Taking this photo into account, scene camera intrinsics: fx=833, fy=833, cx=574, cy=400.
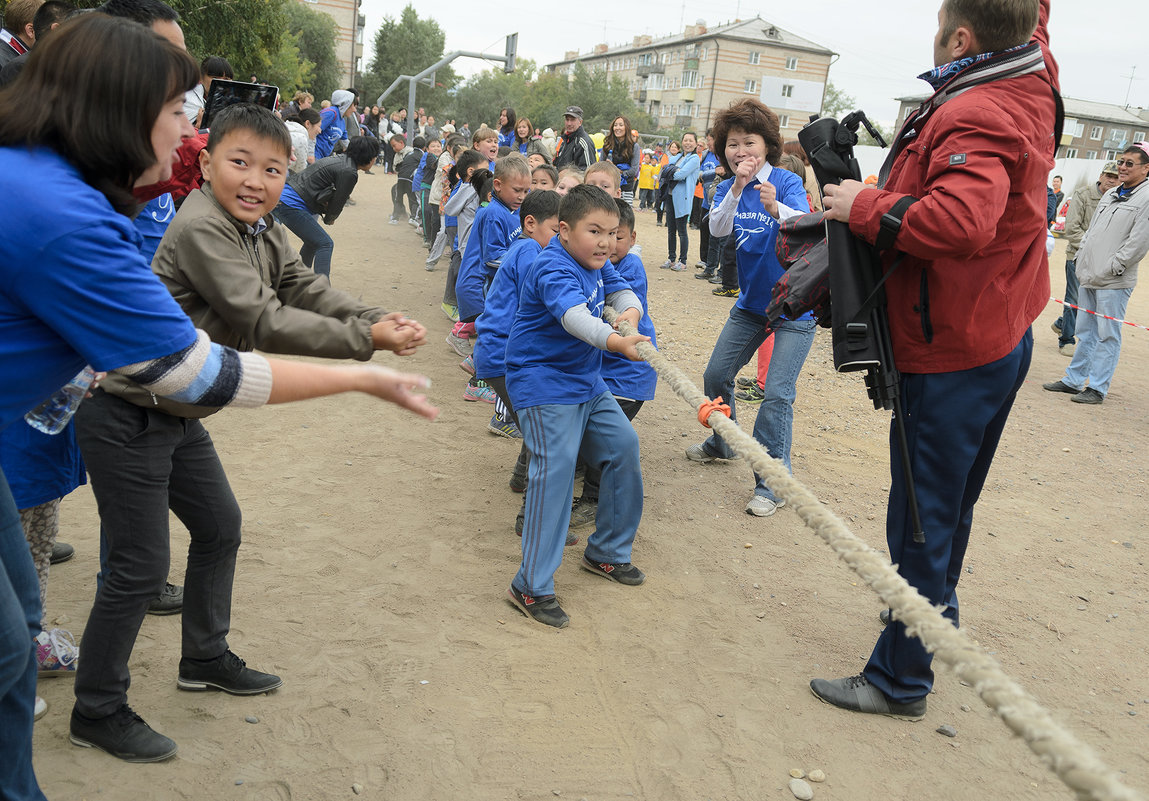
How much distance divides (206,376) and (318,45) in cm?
5524


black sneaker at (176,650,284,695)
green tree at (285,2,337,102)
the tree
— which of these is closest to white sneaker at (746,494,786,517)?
black sneaker at (176,650,284,695)

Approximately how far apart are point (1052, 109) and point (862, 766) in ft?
7.74

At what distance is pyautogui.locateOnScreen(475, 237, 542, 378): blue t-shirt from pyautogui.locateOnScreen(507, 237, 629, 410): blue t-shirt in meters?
0.82

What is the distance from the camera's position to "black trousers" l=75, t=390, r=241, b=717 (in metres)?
2.42

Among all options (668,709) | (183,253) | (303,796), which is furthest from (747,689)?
(183,253)

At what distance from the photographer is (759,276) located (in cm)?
505

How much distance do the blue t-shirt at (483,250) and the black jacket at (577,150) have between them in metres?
4.64

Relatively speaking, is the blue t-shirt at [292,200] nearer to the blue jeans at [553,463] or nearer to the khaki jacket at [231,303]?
the blue jeans at [553,463]

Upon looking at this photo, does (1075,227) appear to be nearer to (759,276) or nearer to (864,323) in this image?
(759,276)

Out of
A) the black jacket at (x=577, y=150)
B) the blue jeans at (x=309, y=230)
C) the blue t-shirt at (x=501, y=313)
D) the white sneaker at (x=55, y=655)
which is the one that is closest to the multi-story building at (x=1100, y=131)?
the black jacket at (x=577, y=150)

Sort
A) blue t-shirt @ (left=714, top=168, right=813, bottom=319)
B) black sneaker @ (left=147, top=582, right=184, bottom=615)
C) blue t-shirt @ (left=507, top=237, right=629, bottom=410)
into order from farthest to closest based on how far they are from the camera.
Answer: blue t-shirt @ (left=714, top=168, right=813, bottom=319) → blue t-shirt @ (left=507, top=237, right=629, bottom=410) → black sneaker @ (left=147, top=582, right=184, bottom=615)

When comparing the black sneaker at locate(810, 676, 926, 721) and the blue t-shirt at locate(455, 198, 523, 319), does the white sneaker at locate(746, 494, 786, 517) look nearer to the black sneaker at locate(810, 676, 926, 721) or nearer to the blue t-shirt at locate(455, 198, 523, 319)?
the black sneaker at locate(810, 676, 926, 721)

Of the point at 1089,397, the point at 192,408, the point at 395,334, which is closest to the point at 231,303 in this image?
the point at 192,408

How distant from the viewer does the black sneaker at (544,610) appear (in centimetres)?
367
